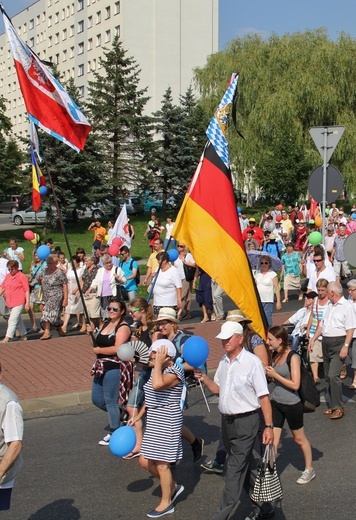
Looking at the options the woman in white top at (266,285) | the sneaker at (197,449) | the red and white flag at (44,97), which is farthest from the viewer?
the woman in white top at (266,285)

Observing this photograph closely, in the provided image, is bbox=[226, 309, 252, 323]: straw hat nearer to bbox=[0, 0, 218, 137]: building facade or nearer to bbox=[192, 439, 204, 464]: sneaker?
bbox=[192, 439, 204, 464]: sneaker

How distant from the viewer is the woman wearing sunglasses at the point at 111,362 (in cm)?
727

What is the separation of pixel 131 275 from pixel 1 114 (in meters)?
27.5

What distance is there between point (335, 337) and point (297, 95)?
3081cm

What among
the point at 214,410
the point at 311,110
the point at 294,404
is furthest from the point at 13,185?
the point at 294,404

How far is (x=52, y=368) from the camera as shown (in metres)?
10.7

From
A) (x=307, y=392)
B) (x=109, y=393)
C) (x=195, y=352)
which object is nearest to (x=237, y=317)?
(x=195, y=352)

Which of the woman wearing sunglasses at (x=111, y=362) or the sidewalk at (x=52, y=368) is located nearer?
the woman wearing sunglasses at (x=111, y=362)

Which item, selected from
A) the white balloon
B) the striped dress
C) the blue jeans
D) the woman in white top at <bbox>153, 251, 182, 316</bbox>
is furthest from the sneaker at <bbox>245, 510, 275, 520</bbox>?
the woman in white top at <bbox>153, 251, 182, 316</bbox>

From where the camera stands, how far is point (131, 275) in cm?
1372

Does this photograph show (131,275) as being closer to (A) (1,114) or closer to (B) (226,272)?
(B) (226,272)

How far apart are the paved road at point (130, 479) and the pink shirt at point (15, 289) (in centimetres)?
465

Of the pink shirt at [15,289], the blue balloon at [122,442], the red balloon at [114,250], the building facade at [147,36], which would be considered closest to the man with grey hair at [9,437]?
the blue balloon at [122,442]

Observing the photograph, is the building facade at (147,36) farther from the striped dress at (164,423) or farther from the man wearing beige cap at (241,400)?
the man wearing beige cap at (241,400)
